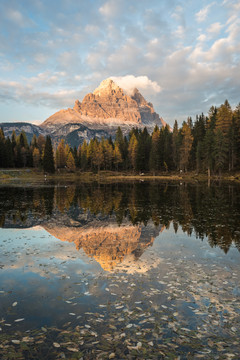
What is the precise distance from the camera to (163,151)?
108375mm

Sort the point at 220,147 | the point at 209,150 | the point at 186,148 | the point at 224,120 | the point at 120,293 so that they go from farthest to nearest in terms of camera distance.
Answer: the point at 186,148 → the point at 224,120 → the point at 209,150 → the point at 220,147 → the point at 120,293

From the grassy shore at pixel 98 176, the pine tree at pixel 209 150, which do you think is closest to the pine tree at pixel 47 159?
the grassy shore at pixel 98 176

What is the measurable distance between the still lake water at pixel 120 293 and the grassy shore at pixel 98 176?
7018 centimetres

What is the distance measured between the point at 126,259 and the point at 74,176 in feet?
342

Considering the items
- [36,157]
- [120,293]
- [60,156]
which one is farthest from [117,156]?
[120,293]

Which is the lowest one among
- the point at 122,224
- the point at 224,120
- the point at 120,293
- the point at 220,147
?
the point at 120,293

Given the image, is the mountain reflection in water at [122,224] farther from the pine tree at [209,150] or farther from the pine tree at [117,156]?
the pine tree at [117,156]

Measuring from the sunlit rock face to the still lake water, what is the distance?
0.22ft

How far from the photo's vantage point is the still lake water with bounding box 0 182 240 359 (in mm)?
6121

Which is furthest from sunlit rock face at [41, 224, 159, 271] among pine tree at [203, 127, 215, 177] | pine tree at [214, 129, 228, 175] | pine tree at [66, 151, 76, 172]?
pine tree at [66, 151, 76, 172]

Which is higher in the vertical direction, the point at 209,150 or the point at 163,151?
the point at 163,151

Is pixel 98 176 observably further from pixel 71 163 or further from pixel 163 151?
pixel 163 151

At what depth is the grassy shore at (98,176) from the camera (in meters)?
85.2

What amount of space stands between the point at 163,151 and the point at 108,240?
9675cm
